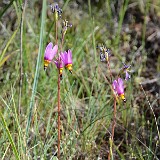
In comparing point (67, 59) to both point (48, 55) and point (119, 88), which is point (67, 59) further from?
point (119, 88)

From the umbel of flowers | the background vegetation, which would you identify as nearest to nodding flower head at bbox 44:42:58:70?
the umbel of flowers

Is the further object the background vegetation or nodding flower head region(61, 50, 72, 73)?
the background vegetation

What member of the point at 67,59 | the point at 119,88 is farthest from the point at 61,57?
the point at 119,88

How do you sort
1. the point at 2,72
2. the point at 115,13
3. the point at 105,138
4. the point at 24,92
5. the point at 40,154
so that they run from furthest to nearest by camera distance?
the point at 115,13
the point at 2,72
the point at 24,92
the point at 105,138
the point at 40,154

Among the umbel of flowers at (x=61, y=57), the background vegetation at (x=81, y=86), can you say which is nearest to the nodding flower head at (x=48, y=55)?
the umbel of flowers at (x=61, y=57)

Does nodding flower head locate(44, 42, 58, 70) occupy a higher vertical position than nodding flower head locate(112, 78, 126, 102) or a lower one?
higher

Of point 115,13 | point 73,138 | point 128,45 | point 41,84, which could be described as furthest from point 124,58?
point 73,138

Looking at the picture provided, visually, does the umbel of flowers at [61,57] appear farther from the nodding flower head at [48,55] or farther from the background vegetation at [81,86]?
the background vegetation at [81,86]

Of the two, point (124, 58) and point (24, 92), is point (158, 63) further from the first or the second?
point (24, 92)

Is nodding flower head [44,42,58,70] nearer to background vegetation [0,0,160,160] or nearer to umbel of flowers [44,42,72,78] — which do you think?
umbel of flowers [44,42,72,78]
